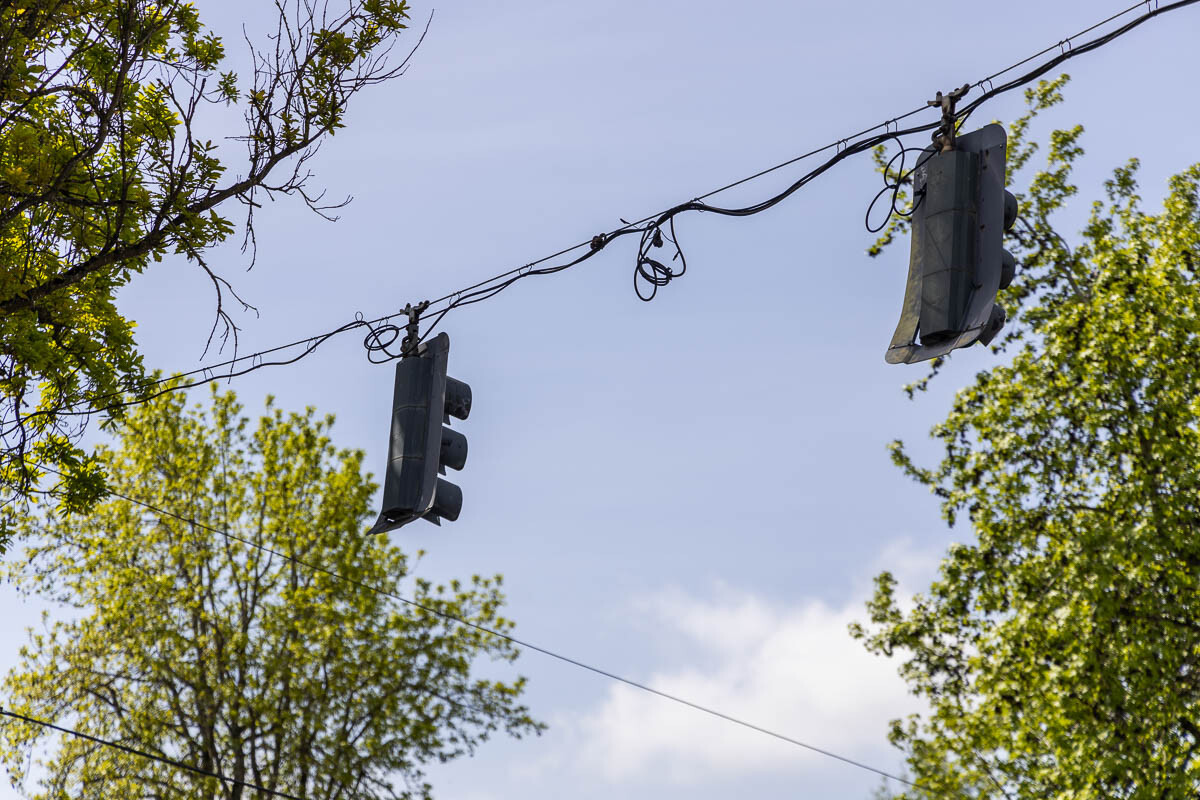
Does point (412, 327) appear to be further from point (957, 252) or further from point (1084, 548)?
point (1084, 548)

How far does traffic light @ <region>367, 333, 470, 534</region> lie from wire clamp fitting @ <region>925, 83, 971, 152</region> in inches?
110

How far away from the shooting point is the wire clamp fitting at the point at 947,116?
Answer: 516cm

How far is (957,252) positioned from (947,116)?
869 mm

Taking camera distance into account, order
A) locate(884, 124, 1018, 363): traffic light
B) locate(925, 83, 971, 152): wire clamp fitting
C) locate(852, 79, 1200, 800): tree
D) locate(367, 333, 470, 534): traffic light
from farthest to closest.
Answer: locate(852, 79, 1200, 800): tree
locate(367, 333, 470, 534): traffic light
locate(925, 83, 971, 152): wire clamp fitting
locate(884, 124, 1018, 363): traffic light

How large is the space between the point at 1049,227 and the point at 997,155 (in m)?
14.4

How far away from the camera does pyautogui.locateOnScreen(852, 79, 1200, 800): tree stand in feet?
48.3

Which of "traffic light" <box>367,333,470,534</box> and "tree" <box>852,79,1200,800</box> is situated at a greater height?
"tree" <box>852,79,1200,800</box>

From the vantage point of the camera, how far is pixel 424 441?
21.2 ft

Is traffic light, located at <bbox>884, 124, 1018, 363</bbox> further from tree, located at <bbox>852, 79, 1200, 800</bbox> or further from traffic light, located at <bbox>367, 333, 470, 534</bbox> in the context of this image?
tree, located at <bbox>852, 79, 1200, 800</bbox>

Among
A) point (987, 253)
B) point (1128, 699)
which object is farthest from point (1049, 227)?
point (987, 253)

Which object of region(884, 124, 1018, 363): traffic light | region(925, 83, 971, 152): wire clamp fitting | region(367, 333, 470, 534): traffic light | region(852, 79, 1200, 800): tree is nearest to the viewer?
region(884, 124, 1018, 363): traffic light

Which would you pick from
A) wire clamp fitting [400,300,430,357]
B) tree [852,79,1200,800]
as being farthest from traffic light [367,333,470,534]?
tree [852,79,1200,800]

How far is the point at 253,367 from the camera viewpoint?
8891 mm

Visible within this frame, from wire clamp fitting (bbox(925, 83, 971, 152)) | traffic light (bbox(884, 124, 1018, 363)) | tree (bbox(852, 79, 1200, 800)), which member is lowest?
traffic light (bbox(884, 124, 1018, 363))
